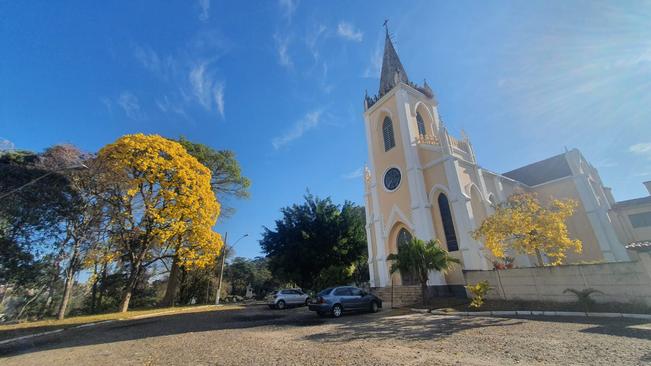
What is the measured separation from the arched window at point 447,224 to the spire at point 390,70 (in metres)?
11.5

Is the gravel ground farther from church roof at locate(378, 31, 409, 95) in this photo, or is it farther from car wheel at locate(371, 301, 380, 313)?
church roof at locate(378, 31, 409, 95)

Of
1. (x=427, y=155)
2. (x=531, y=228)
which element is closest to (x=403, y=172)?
(x=427, y=155)

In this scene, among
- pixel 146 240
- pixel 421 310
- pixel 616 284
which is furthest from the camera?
pixel 146 240

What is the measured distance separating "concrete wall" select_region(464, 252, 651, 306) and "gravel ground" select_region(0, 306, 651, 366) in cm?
219

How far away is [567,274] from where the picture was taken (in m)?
10.6

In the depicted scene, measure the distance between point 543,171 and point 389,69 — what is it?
18019 mm

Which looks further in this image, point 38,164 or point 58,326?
point 38,164

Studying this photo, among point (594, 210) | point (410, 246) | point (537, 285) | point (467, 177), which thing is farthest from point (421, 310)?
point (594, 210)

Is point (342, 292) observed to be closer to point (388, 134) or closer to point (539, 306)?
point (539, 306)

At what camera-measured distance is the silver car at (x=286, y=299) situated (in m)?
19.5

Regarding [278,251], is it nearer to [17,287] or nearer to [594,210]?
[17,287]

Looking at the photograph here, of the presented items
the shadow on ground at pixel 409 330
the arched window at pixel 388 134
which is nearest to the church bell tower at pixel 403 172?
the arched window at pixel 388 134

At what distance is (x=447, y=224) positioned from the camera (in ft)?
60.2

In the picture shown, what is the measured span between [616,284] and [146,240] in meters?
21.7
